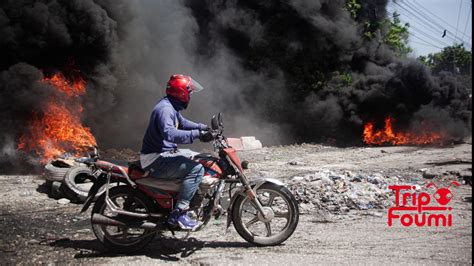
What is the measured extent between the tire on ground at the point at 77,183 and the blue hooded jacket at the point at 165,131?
3.34 metres

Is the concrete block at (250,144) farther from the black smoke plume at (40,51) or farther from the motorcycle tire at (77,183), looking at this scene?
the motorcycle tire at (77,183)

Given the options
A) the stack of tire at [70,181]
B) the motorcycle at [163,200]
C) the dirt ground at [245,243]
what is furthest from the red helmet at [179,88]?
the stack of tire at [70,181]

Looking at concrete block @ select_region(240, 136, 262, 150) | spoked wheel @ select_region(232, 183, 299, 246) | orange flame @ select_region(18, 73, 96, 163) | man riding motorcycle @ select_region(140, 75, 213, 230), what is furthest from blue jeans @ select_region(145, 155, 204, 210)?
Answer: concrete block @ select_region(240, 136, 262, 150)

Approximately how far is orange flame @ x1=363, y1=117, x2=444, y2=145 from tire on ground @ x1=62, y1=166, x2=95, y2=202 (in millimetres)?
16294

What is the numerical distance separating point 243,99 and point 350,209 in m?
15.4

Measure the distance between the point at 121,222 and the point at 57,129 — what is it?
8669 millimetres

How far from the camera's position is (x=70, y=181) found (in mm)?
7543

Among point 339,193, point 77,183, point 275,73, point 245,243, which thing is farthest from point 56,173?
point 275,73

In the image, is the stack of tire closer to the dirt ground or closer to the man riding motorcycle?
the dirt ground

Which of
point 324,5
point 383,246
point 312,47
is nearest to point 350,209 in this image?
point 383,246

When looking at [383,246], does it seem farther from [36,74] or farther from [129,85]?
[129,85]

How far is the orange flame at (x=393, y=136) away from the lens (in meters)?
20.2

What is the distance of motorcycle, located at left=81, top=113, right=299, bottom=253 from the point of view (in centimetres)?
471

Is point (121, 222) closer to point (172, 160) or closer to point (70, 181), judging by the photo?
point (172, 160)
